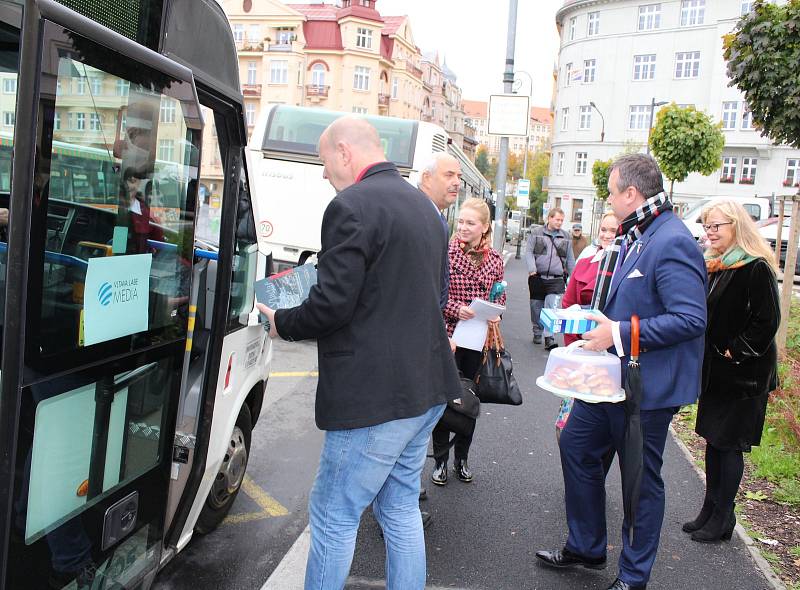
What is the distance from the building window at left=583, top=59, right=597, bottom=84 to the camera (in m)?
57.0

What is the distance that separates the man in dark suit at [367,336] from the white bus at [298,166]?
736 centimetres

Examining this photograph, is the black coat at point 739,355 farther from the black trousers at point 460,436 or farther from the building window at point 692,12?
the building window at point 692,12

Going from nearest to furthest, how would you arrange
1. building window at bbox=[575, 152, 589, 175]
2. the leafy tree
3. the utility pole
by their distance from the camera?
the leafy tree → the utility pole → building window at bbox=[575, 152, 589, 175]

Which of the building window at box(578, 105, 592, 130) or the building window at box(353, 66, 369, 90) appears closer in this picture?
the building window at box(578, 105, 592, 130)

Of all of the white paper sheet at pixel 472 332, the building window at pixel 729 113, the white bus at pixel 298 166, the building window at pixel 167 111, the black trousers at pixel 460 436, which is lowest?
the black trousers at pixel 460 436

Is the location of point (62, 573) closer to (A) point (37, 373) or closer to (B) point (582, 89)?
(A) point (37, 373)

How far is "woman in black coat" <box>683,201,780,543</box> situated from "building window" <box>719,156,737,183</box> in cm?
4997

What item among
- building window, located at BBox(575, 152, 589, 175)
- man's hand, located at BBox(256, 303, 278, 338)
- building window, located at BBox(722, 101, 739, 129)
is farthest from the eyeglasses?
building window, located at BBox(575, 152, 589, 175)

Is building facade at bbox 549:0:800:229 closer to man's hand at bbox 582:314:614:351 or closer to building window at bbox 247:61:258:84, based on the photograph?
building window at bbox 247:61:258:84

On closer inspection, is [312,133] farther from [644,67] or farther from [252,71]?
[252,71]

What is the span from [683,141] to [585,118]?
131 ft

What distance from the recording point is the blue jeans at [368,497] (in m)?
2.55

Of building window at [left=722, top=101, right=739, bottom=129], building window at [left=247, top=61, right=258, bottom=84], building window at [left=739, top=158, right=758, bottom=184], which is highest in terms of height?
building window at [left=247, top=61, right=258, bottom=84]

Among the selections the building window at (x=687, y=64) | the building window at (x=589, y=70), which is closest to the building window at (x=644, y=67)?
the building window at (x=687, y=64)
